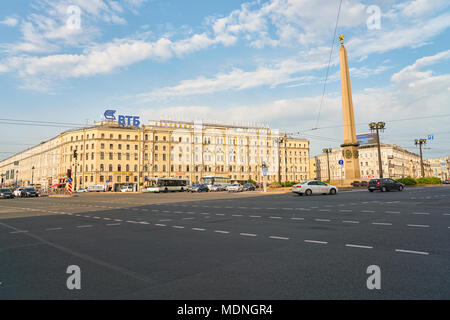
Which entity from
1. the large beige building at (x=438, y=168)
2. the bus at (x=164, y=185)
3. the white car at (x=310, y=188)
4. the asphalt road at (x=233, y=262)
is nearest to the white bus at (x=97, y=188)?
the bus at (x=164, y=185)

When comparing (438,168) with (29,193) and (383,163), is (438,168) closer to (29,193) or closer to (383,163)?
(383,163)

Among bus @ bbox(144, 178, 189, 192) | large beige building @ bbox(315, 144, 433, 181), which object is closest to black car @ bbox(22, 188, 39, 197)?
bus @ bbox(144, 178, 189, 192)

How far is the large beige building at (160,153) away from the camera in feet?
286

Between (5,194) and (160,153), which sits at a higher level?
(160,153)

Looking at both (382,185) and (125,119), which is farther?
(125,119)

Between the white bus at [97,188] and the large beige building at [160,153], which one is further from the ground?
the large beige building at [160,153]

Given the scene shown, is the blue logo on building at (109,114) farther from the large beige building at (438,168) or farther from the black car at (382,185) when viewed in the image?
the large beige building at (438,168)

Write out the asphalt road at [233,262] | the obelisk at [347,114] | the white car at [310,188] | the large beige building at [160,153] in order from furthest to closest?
1. the large beige building at [160,153]
2. the obelisk at [347,114]
3. the white car at [310,188]
4. the asphalt road at [233,262]

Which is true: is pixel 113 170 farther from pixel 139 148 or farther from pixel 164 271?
pixel 164 271

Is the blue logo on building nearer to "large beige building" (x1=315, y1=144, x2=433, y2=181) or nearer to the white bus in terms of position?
the white bus

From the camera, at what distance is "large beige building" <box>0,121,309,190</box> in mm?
87188

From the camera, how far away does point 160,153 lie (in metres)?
94.1

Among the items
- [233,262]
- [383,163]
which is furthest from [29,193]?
[383,163]

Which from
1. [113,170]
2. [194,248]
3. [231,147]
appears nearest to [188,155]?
[231,147]
